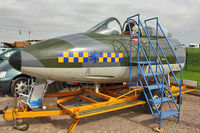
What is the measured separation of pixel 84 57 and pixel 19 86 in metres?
3.77

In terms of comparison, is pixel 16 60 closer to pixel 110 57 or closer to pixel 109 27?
pixel 110 57

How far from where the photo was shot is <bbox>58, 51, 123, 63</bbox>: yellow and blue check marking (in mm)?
3960

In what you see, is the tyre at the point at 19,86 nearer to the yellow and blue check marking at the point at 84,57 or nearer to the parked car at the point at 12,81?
the parked car at the point at 12,81

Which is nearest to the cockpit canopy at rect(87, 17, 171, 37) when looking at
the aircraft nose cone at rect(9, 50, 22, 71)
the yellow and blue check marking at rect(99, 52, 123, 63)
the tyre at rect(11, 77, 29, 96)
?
the yellow and blue check marking at rect(99, 52, 123, 63)

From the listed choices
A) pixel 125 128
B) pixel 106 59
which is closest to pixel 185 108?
pixel 125 128

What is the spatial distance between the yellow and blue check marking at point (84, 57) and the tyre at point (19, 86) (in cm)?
346

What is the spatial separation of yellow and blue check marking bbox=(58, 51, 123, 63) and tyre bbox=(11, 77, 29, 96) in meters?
3.46

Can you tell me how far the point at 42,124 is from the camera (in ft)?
14.6

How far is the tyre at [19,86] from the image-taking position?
6.46 m

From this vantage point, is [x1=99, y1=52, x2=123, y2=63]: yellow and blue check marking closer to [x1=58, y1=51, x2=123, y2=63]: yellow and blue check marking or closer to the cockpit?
[x1=58, y1=51, x2=123, y2=63]: yellow and blue check marking

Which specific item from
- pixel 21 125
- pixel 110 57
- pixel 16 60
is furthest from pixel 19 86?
pixel 110 57

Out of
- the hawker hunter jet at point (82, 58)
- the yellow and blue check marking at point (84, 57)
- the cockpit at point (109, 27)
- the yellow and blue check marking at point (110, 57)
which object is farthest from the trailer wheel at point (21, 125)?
the cockpit at point (109, 27)

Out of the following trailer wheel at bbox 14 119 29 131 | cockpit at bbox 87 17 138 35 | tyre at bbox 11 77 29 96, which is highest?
cockpit at bbox 87 17 138 35

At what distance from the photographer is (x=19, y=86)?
21.4 feet
